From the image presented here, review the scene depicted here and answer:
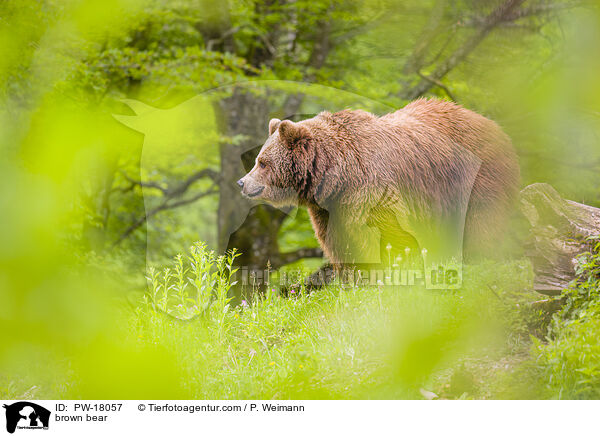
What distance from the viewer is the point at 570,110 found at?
12.6 ft

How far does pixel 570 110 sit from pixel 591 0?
0.99m

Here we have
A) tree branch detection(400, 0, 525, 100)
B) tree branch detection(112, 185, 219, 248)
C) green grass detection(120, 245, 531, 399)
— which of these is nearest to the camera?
green grass detection(120, 245, 531, 399)

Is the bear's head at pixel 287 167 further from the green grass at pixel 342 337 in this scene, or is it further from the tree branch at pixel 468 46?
the tree branch at pixel 468 46

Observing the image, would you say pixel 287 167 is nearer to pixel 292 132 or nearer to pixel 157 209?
pixel 292 132

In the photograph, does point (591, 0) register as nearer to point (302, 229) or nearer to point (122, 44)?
point (302, 229)

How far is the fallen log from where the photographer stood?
306 centimetres

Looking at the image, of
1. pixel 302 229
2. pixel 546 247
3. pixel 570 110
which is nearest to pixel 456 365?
pixel 546 247

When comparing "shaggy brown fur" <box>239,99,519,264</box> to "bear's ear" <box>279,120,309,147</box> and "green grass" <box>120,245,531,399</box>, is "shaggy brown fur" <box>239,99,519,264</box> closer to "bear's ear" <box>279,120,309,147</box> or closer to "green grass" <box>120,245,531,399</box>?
"bear's ear" <box>279,120,309,147</box>

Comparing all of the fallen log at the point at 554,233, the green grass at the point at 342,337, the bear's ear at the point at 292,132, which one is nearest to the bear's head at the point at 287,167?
the bear's ear at the point at 292,132

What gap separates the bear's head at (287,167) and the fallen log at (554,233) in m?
1.51

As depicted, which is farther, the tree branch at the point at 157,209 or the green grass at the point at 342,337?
the tree branch at the point at 157,209
